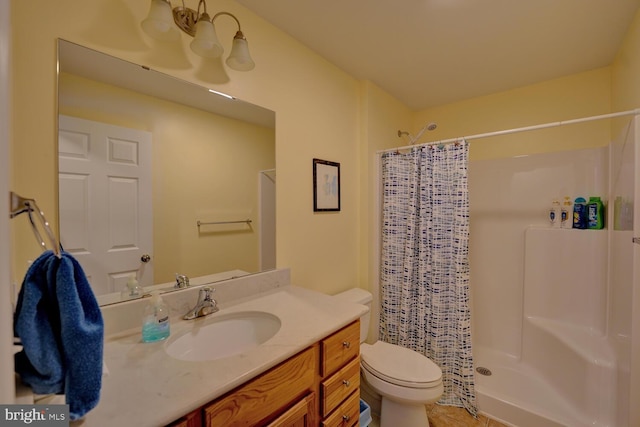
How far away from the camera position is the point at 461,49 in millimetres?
1776

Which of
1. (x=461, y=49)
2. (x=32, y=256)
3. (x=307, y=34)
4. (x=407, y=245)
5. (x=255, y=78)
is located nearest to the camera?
(x=32, y=256)

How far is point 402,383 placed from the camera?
147 cm

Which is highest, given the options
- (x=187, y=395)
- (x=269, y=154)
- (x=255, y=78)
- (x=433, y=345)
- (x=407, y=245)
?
(x=255, y=78)

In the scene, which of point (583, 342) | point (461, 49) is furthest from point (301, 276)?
point (583, 342)

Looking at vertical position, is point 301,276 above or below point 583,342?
above

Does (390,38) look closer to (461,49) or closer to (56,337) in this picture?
(461,49)

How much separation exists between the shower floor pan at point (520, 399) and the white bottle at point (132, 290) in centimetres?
210

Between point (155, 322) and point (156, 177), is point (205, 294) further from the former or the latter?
point (156, 177)

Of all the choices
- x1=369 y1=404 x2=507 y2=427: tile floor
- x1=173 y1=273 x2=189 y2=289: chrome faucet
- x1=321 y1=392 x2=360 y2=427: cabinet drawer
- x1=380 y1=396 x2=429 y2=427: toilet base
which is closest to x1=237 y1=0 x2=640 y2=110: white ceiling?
x1=173 y1=273 x2=189 y2=289: chrome faucet

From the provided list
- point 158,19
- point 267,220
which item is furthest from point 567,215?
point 158,19

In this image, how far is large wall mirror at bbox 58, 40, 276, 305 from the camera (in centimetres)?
96

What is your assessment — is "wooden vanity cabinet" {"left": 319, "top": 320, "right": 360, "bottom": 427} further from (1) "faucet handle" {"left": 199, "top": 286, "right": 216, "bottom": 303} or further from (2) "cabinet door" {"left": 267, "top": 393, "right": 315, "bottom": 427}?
(1) "faucet handle" {"left": 199, "top": 286, "right": 216, "bottom": 303}

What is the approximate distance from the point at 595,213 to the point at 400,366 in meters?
1.76

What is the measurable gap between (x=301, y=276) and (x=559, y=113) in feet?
7.74
